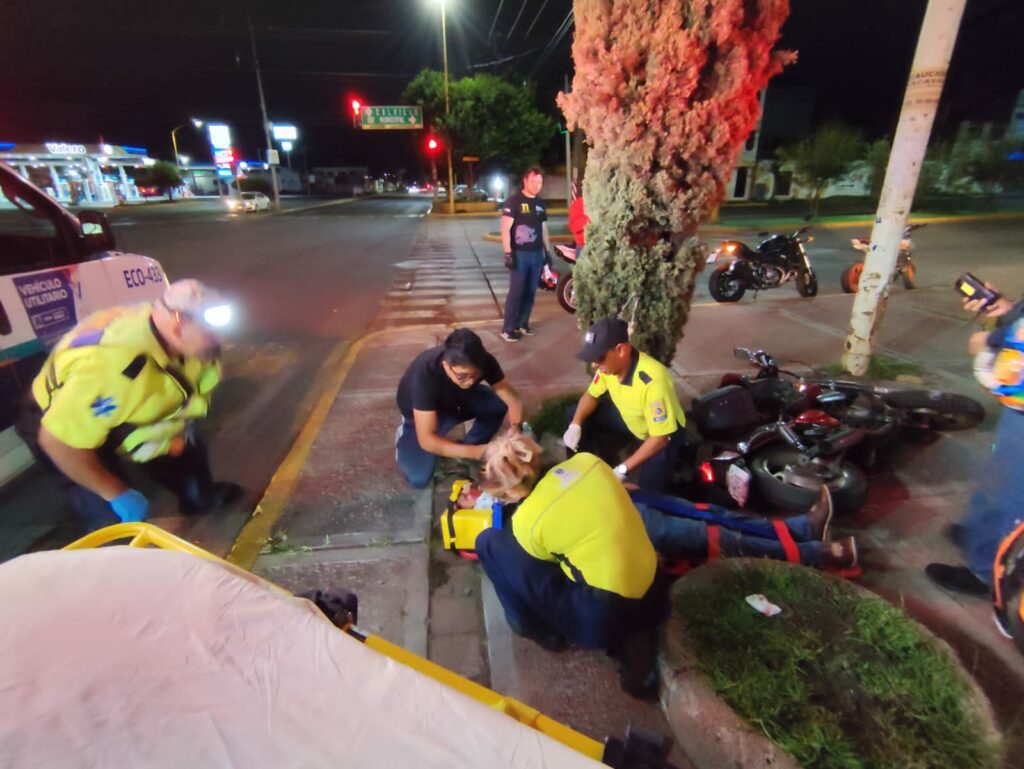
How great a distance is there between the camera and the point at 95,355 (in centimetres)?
262

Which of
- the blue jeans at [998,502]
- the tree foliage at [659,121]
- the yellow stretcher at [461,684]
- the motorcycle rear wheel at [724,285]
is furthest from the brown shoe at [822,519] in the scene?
the motorcycle rear wheel at [724,285]

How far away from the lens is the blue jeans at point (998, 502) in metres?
2.54

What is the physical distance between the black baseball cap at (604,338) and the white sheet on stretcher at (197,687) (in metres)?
1.96

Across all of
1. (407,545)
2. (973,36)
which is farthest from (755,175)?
(407,545)

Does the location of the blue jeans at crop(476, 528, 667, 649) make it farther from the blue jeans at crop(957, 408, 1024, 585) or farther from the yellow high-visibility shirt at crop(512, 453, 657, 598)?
the blue jeans at crop(957, 408, 1024, 585)

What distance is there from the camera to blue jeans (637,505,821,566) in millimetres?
2561

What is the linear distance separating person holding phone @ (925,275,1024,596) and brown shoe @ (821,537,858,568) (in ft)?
1.57

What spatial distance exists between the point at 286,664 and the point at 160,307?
2404mm

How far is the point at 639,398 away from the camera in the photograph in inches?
119

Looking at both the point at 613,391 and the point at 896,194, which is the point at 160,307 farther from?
the point at 896,194

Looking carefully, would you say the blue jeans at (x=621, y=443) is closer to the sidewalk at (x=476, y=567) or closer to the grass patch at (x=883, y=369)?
the sidewalk at (x=476, y=567)

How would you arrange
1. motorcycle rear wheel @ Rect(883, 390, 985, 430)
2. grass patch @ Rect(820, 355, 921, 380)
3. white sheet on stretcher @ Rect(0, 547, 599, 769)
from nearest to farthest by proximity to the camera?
white sheet on stretcher @ Rect(0, 547, 599, 769) → motorcycle rear wheel @ Rect(883, 390, 985, 430) → grass patch @ Rect(820, 355, 921, 380)

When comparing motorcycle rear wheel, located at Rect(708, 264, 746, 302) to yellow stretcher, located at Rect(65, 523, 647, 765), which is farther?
motorcycle rear wheel, located at Rect(708, 264, 746, 302)

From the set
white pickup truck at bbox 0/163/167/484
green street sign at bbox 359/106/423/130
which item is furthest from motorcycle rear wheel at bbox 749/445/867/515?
green street sign at bbox 359/106/423/130
